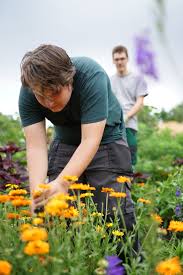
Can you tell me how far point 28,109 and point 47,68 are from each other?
45 centimetres

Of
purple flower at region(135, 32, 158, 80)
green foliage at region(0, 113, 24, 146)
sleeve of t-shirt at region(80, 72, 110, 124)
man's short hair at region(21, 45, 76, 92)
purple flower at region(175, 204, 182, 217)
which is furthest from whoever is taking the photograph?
green foliage at region(0, 113, 24, 146)

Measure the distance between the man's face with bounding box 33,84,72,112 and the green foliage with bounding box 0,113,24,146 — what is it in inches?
226

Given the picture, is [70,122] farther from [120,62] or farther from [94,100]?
[120,62]

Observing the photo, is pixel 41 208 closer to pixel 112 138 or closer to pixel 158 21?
pixel 112 138

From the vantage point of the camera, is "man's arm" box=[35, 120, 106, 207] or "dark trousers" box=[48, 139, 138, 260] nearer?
"man's arm" box=[35, 120, 106, 207]

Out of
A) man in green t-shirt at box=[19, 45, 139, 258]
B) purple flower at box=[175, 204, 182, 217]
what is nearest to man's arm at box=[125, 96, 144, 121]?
purple flower at box=[175, 204, 182, 217]

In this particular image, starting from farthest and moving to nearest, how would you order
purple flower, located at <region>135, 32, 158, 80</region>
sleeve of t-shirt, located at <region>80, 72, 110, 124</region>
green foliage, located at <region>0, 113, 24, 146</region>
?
green foliage, located at <region>0, 113, 24, 146</region>, sleeve of t-shirt, located at <region>80, 72, 110, 124</region>, purple flower, located at <region>135, 32, 158, 80</region>

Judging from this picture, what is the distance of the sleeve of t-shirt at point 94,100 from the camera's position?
87.7 inches

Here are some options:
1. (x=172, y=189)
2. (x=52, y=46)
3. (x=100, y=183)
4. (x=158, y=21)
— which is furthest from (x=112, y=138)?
(x=158, y=21)

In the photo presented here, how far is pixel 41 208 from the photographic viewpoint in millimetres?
2027

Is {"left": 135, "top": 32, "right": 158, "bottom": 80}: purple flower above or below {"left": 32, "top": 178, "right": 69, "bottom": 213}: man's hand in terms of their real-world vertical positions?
above

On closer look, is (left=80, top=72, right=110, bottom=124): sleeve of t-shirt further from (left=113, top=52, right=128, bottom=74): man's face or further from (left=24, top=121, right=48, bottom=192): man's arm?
(left=113, top=52, right=128, bottom=74): man's face

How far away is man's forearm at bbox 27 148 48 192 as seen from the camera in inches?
Result: 92.4

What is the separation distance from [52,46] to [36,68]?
0.15m
